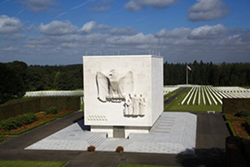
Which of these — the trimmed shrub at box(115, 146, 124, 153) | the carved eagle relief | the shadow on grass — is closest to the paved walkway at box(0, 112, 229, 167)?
the shadow on grass

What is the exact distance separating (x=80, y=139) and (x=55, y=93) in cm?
5254

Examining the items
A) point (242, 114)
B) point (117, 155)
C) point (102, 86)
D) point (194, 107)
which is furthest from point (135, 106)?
point (194, 107)

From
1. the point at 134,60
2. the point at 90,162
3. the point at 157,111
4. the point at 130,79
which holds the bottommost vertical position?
the point at 90,162

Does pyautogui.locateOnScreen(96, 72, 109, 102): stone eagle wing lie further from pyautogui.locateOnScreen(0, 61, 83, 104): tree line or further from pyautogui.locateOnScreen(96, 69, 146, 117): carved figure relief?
pyautogui.locateOnScreen(0, 61, 83, 104): tree line

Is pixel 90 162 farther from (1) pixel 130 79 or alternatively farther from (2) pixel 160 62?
(2) pixel 160 62

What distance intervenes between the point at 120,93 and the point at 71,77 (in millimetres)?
70464

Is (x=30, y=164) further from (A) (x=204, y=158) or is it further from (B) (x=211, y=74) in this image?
(B) (x=211, y=74)

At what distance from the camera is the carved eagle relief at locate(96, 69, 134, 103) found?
32219 millimetres

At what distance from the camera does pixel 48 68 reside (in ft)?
421

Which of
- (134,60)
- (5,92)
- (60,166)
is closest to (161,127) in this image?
(134,60)

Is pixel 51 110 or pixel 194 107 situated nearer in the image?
pixel 51 110

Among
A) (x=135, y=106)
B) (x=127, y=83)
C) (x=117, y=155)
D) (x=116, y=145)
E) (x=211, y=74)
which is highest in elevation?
(x=211, y=74)

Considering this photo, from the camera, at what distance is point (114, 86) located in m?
32.2

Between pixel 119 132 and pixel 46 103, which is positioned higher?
pixel 46 103
